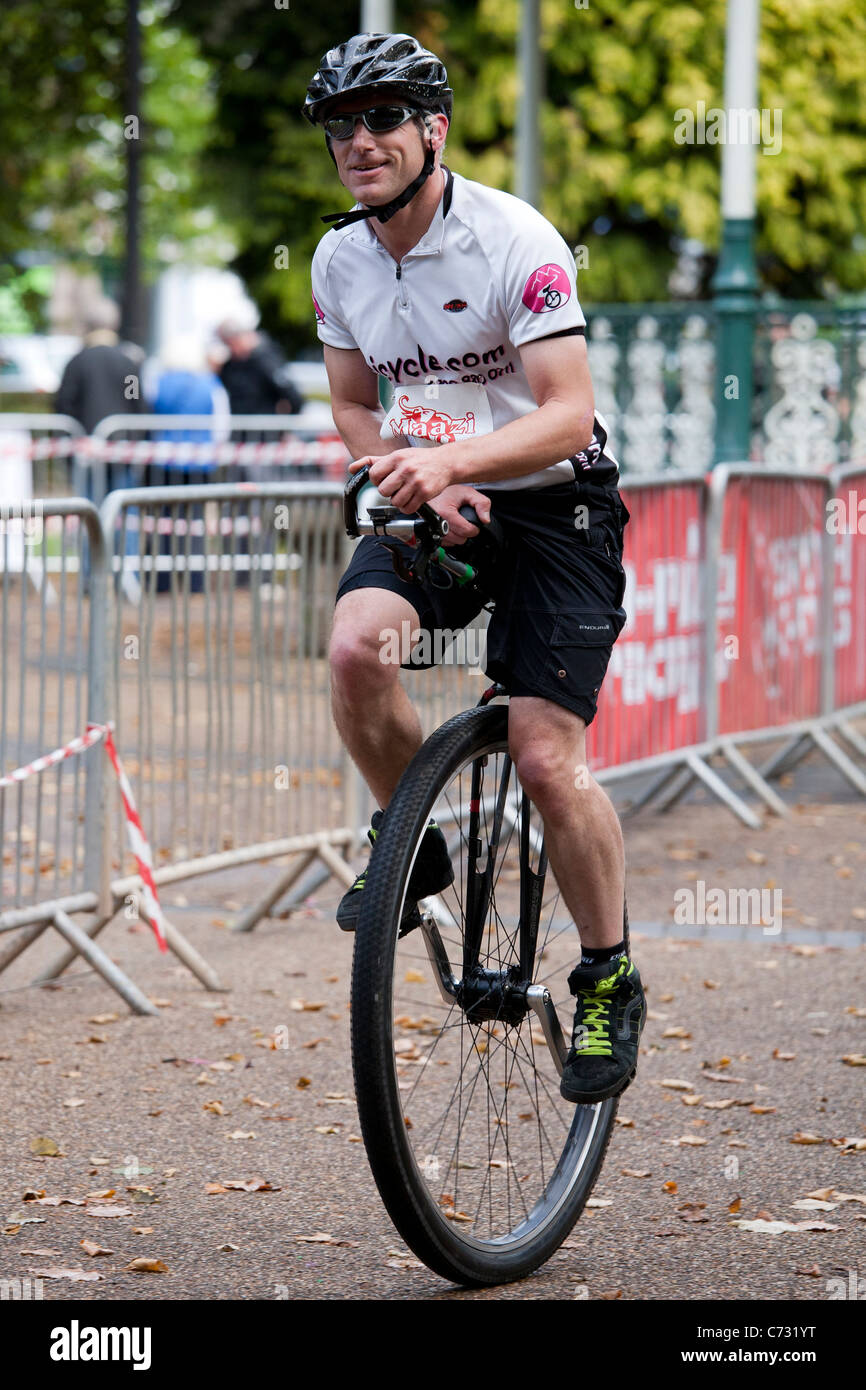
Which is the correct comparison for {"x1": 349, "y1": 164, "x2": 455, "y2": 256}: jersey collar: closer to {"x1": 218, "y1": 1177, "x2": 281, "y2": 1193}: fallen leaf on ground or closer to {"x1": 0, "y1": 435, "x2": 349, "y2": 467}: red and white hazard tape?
{"x1": 218, "y1": 1177, "x2": 281, "y2": 1193}: fallen leaf on ground

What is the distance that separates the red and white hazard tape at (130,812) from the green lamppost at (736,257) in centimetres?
570

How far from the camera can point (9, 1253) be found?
412 centimetres

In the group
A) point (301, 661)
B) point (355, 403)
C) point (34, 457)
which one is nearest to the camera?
point (355, 403)

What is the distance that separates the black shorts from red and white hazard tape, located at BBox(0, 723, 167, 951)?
7.64 ft

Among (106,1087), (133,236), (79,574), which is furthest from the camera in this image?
(133,236)

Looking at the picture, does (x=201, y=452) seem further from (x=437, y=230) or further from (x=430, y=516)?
(x=430, y=516)

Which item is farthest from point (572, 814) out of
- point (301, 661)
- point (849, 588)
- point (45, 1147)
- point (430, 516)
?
point (849, 588)

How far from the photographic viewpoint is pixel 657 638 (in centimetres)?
873

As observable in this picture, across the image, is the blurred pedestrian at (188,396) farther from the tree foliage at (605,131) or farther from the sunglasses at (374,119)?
the sunglasses at (374,119)

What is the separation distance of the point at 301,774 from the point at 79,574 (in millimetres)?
1253

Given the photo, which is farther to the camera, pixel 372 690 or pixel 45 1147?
pixel 45 1147

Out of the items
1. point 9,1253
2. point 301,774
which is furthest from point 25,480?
point 9,1253

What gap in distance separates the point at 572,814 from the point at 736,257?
7.76 meters
